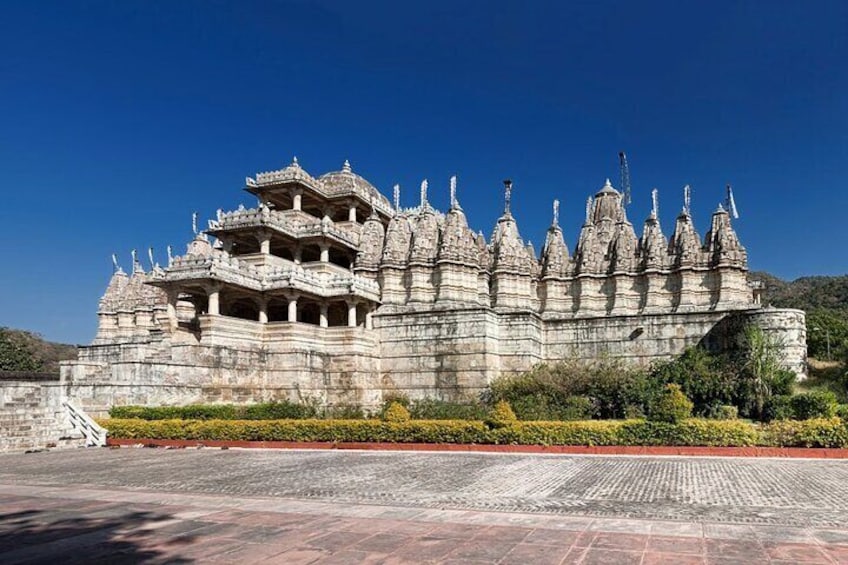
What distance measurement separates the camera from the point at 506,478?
13.7m

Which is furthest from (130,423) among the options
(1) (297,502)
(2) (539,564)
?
(2) (539,564)

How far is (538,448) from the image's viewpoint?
1870 centimetres

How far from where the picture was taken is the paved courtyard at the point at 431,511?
7609 mm

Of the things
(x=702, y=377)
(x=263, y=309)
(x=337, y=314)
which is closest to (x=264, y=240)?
(x=263, y=309)

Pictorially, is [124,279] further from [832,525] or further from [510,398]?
[832,525]

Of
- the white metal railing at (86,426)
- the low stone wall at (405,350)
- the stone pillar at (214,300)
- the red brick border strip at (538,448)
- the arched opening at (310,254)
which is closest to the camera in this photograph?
the red brick border strip at (538,448)

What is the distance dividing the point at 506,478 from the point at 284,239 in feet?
83.8

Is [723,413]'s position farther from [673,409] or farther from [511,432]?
[511,432]

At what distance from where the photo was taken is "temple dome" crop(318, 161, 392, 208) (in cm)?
3925

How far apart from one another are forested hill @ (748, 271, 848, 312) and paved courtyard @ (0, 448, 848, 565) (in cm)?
5961

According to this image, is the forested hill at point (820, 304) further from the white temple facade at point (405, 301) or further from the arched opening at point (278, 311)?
the arched opening at point (278, 311)

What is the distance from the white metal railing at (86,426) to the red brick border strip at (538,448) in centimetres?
32

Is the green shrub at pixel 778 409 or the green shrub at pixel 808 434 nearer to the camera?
the green shrub at pixel 808 434

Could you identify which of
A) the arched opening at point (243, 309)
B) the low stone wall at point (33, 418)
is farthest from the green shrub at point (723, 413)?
the arched opening at point (243, 309)
